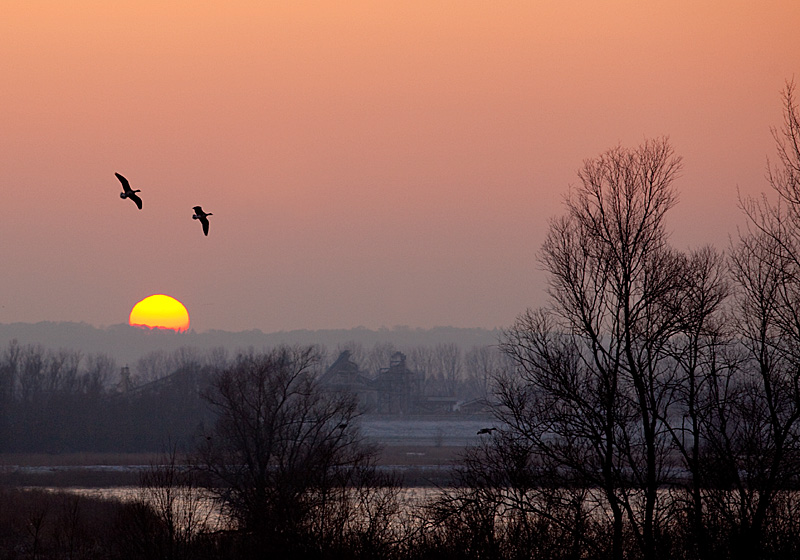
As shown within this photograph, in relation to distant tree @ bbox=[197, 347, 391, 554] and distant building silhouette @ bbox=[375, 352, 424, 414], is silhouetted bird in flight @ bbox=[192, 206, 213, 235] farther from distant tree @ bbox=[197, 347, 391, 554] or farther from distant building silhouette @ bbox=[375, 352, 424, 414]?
distant building silhouette @ bbox=[375, 352, 424, 414]

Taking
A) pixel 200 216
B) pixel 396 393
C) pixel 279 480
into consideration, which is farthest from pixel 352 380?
pixel 200 216

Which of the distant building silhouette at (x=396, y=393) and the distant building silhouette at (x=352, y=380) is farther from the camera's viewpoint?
the distant building silhouette at (x=396, y=393)

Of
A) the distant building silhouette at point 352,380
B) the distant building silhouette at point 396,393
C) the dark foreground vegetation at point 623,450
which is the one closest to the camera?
the dark foreground vegetation at point 623,450

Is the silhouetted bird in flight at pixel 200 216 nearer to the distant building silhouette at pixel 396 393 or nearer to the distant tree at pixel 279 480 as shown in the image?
the distant tree at pixel 279 480

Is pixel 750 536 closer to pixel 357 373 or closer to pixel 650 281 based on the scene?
pixel 650 281

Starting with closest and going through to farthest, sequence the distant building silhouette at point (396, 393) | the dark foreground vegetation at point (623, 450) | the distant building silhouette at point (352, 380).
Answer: the dark foreground vegetation at point (623, 450) → the distant building silhouette at point (352, 380) → the distant building silhouette at point (396, 393)

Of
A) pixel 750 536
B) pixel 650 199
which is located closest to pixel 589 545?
pixel 750 536

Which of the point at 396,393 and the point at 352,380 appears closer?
the point at 352,380

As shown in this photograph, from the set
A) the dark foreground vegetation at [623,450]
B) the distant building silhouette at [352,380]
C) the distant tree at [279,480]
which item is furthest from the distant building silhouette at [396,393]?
the dark foreground vegetation at [623,450]

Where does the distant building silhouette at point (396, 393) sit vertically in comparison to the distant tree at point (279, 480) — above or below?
above

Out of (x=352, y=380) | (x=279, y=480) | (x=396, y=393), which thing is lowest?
(x=279, y=480)

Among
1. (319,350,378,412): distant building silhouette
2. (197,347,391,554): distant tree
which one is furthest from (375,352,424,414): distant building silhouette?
(197,347,391,554): distant tree

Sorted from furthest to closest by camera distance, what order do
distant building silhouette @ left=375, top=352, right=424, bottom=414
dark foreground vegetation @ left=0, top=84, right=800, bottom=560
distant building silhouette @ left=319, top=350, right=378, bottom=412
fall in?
distant building silhouette @ left=375, top=352, right=424, bottom=414 → distant building silhouette @ left=319, top=350, right=378, bottom=412 → dark foreground vegetation @ left=0, top=84, right=800, bottom=560

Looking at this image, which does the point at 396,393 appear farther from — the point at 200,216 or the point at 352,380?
the point at 200,216
